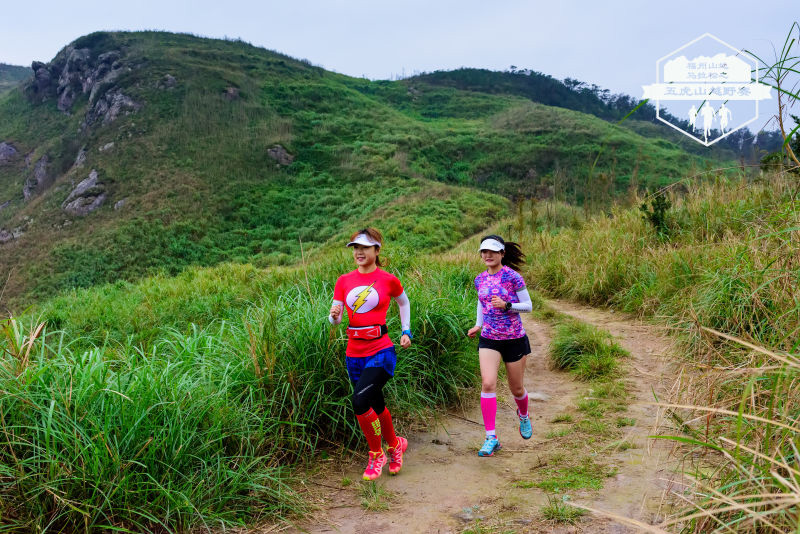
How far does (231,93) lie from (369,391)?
57.6 m

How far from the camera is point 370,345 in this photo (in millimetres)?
3572

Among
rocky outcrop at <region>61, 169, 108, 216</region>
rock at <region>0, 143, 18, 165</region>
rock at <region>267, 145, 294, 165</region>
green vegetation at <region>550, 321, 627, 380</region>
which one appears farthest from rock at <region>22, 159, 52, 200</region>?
green vegetation at <region>550, 321, 627, 380</region>

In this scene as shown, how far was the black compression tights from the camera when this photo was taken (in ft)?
11.2

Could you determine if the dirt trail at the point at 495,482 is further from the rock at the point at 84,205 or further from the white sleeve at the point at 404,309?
the rock at the point at 84,205

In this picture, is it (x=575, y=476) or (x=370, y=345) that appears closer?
(x=575, y=476)

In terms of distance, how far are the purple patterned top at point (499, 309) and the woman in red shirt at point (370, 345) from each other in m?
0.73

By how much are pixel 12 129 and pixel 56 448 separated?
2949 inches

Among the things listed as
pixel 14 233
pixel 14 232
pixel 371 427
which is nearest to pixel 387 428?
pixel 371 427

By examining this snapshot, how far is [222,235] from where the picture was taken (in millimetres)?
35281

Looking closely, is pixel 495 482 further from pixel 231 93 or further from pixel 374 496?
pixel 231 93

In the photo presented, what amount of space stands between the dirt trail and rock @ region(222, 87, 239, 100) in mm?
55967

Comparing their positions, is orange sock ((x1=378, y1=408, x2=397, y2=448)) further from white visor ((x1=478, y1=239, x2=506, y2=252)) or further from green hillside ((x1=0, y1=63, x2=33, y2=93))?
green hillside ((x1=0, y1=63, x2=33, y2=93))

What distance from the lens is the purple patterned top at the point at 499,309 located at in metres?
4.02

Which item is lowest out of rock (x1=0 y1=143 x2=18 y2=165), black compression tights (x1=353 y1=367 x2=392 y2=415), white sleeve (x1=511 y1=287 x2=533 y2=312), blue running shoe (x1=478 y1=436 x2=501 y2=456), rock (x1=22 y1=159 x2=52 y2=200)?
blue running shoe (x1=478 y1=436 x2=501 y2=456)
